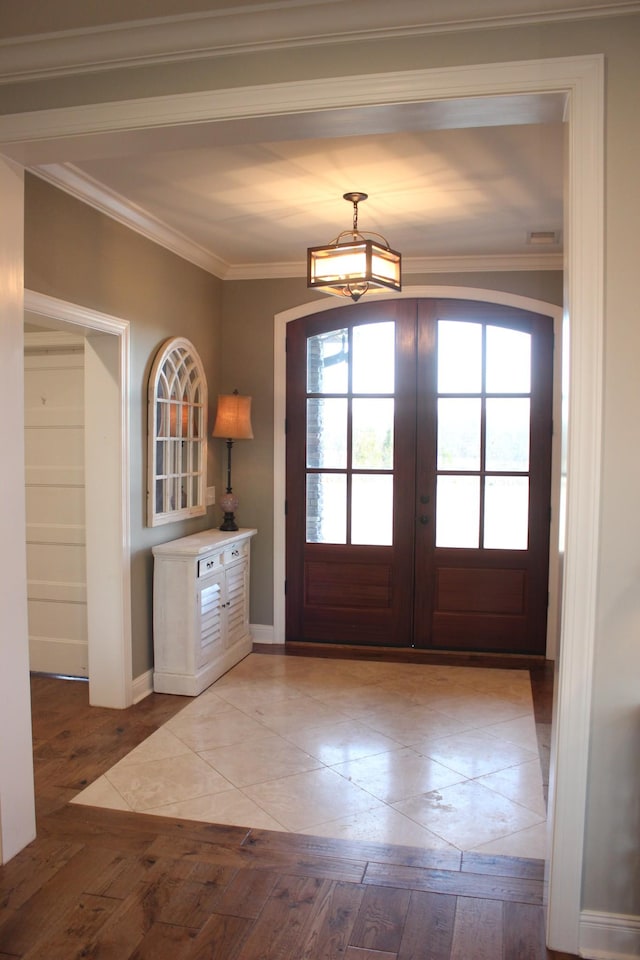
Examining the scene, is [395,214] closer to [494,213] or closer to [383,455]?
[494,213]

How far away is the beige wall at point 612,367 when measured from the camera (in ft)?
6.75

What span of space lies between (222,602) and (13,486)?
2.32m

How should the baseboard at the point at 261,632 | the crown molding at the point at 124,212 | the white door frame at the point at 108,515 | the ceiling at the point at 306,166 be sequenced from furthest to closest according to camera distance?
the baseboard at the point at 261,632 < the white door frame at the point at 108,515 < the crown molding at the point at 124,212 < the ceiling at the point at 306,166

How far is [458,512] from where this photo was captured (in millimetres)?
5277

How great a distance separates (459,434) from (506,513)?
0.63m

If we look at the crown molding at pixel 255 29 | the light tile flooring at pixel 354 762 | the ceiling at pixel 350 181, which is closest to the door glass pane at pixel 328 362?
the ceiling at pixel 350 181

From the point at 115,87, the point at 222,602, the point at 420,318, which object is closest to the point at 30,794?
the point at 222,602

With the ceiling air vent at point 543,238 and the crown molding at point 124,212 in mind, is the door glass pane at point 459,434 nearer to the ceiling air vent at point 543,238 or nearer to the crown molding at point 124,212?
the ceiling air vent at point 543,238

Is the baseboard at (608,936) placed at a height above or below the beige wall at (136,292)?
below

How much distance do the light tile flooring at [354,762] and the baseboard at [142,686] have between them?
301 millimetres

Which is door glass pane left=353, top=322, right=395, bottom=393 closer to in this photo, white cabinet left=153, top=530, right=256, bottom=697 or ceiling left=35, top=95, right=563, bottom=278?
ceiling left=35, top=95, right=563, bottom=278

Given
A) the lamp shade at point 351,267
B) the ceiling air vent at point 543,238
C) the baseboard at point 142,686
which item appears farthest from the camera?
the ceiling air vent at point 543,238

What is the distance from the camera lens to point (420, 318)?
526 centimetres

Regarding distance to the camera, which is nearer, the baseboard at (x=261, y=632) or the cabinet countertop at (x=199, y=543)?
the cabinet countertop at (x=199, y=543)
